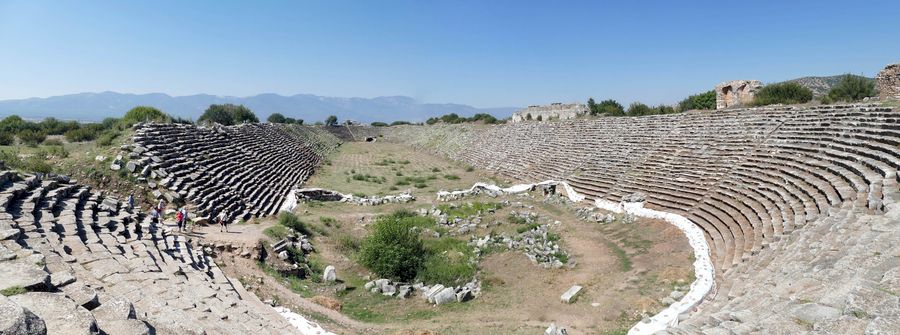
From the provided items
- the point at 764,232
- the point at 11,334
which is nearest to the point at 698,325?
the point at 764,232

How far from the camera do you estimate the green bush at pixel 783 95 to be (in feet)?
91.2

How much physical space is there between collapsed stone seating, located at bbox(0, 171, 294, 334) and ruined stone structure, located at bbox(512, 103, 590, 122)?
38470 millimetres

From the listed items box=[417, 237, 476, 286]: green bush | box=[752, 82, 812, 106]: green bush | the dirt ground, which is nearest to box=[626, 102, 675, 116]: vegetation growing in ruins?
box=[752, 82, 812, 106]: green bush

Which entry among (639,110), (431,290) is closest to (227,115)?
(639,110)

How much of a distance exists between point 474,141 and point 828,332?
4700cm

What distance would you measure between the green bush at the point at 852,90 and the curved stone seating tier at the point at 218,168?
94.9 ft

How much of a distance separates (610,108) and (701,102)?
8.39 metres

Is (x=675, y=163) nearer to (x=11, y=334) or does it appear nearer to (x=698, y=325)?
(x=698, y=325)

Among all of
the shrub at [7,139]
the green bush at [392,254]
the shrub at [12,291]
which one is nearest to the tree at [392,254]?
the green bush at [392,254]

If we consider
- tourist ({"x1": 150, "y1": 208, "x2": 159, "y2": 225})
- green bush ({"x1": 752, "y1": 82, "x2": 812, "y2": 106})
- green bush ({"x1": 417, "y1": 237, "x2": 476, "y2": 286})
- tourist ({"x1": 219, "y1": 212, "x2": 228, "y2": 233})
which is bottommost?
green bush ({"x1": 417, "y1": 237, "x2": 476, "y2": 286})

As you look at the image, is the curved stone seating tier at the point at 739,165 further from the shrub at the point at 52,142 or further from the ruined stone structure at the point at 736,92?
the shrub at the point at 52,142

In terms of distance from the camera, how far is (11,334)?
3.81 m

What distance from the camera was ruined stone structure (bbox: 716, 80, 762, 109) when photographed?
31.9 m

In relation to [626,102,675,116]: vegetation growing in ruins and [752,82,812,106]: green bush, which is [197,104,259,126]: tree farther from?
[752,82,812,106]: green bush
